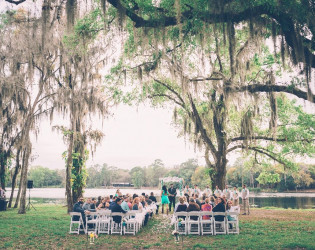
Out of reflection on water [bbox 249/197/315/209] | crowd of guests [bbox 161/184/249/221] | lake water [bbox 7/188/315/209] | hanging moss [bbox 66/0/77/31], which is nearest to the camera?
hanging moss [bbox 66/0/77/31]

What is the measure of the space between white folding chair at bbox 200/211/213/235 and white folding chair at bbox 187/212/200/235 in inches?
5.2

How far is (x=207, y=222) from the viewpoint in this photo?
Result: 26.7ft

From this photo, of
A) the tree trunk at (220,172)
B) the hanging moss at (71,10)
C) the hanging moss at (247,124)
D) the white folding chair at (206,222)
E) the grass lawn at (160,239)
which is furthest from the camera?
the tree trunk at (220,172)

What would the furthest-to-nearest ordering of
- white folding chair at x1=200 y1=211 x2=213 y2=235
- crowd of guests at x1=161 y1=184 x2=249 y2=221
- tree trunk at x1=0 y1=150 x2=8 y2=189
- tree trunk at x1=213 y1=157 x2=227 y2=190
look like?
tree trunk at x1=0 y1=150 x2=8 y2=189, tree trunk at x1=213 y1=157 x2=227 y2=190, crowd of guests at x1=161 y1=184 x2=249 y2=221, white folding chair at x1=200 y1=211 x2=213 y2=235

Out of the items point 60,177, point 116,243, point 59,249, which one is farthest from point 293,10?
point 60,177

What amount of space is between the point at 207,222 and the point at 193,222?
426 mm

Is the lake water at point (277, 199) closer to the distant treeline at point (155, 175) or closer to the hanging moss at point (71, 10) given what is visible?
the distant treeline at point (155, 175)

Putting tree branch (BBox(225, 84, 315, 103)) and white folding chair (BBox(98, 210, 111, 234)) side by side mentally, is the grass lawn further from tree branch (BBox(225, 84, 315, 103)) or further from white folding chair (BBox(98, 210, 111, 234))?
tree branch (BBox(225, 84, 315, 103))

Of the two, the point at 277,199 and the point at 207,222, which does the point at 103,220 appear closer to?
the point at 207,222

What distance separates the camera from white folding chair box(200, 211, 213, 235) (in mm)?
7989

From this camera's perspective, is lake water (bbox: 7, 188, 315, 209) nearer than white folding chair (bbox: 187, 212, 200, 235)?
No

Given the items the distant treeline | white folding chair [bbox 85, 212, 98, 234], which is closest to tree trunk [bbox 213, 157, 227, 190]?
white folding chair [bbox 85, 212, 98, 234]

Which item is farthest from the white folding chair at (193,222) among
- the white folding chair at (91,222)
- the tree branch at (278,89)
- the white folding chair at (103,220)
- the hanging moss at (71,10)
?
the hanging moss at (71,10)

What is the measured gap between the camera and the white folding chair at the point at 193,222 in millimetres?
8039
